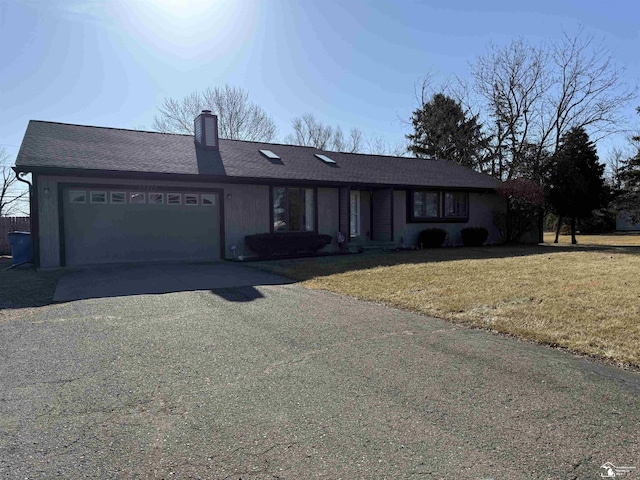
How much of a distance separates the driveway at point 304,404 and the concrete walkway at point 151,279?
272cm

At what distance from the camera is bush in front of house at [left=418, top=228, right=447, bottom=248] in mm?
17609

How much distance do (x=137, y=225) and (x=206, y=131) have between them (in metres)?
4.75

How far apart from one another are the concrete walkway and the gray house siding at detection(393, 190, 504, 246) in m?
7.74

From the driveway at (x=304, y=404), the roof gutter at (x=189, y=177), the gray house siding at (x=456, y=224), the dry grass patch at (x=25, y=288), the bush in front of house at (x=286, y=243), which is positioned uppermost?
the roof gutter at (x=189, y=177)

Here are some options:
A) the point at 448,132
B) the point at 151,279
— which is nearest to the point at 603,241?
the point at 448,132

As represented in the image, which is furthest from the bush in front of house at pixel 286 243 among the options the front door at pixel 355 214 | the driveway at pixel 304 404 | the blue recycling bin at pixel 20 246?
the driveway at pixel 304 404

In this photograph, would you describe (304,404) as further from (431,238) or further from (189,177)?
(431,238)

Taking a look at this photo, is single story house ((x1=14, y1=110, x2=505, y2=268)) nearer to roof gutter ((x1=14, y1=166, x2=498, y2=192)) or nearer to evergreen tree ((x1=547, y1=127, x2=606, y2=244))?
roof gutter ((x1=14, y1=166, x2=498, y2=192))

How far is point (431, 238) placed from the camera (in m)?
17.6

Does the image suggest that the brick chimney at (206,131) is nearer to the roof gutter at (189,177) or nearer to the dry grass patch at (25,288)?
the roof gutter at (189,177)

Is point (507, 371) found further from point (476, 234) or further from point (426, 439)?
point (476, 234)

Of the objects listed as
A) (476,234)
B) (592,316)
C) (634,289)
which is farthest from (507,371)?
(476,234)

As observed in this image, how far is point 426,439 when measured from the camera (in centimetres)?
277

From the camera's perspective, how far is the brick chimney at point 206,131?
15883 mm
